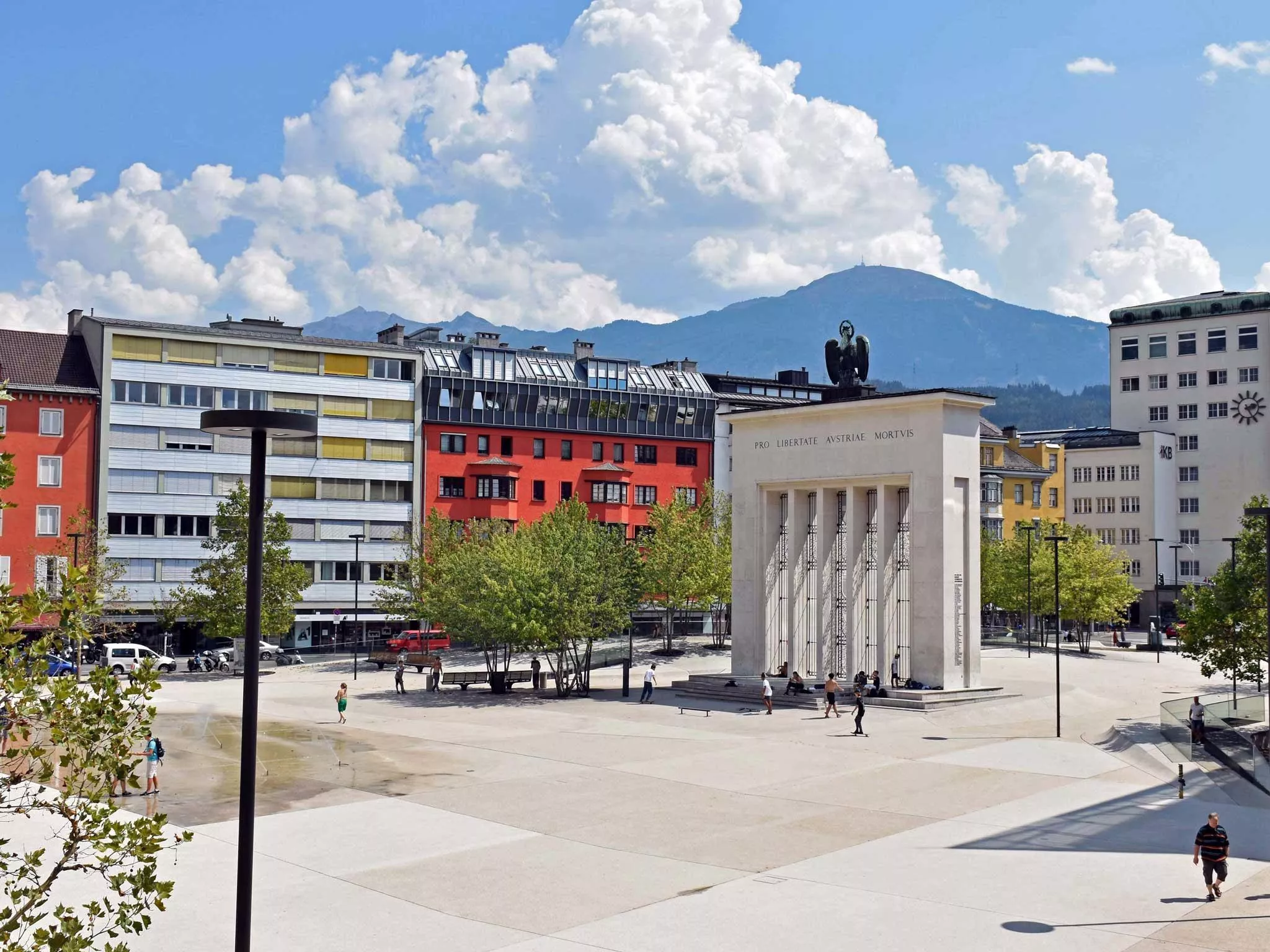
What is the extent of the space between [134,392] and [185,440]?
413cm

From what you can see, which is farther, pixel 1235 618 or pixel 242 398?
pixel 242 398

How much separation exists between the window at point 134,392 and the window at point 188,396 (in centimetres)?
84

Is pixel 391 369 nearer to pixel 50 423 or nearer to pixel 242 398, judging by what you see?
pixel 242 398

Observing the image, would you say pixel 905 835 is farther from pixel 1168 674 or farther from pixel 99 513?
pixel 99 513

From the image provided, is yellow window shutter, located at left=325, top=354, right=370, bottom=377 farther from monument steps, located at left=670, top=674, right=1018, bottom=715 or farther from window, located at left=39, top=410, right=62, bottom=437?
monument steps, located at left=670, top=674, right=1018, bottom=715

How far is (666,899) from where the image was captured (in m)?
20.2

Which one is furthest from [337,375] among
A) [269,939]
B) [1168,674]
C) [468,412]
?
[269,939]

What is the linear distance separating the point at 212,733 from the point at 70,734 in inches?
1371

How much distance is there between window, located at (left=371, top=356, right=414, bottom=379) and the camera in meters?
82.2

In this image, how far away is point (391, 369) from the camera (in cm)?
8294

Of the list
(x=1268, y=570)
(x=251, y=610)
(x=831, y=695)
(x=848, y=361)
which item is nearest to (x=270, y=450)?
(x=848, y=361)

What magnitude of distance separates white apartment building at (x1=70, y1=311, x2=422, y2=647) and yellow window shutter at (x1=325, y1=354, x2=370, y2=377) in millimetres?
83

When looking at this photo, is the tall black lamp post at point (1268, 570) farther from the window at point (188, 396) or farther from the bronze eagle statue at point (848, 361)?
the window at point (188, 396)

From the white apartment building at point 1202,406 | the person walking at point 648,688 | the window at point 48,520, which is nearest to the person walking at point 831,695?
the person walking at point 648,688
